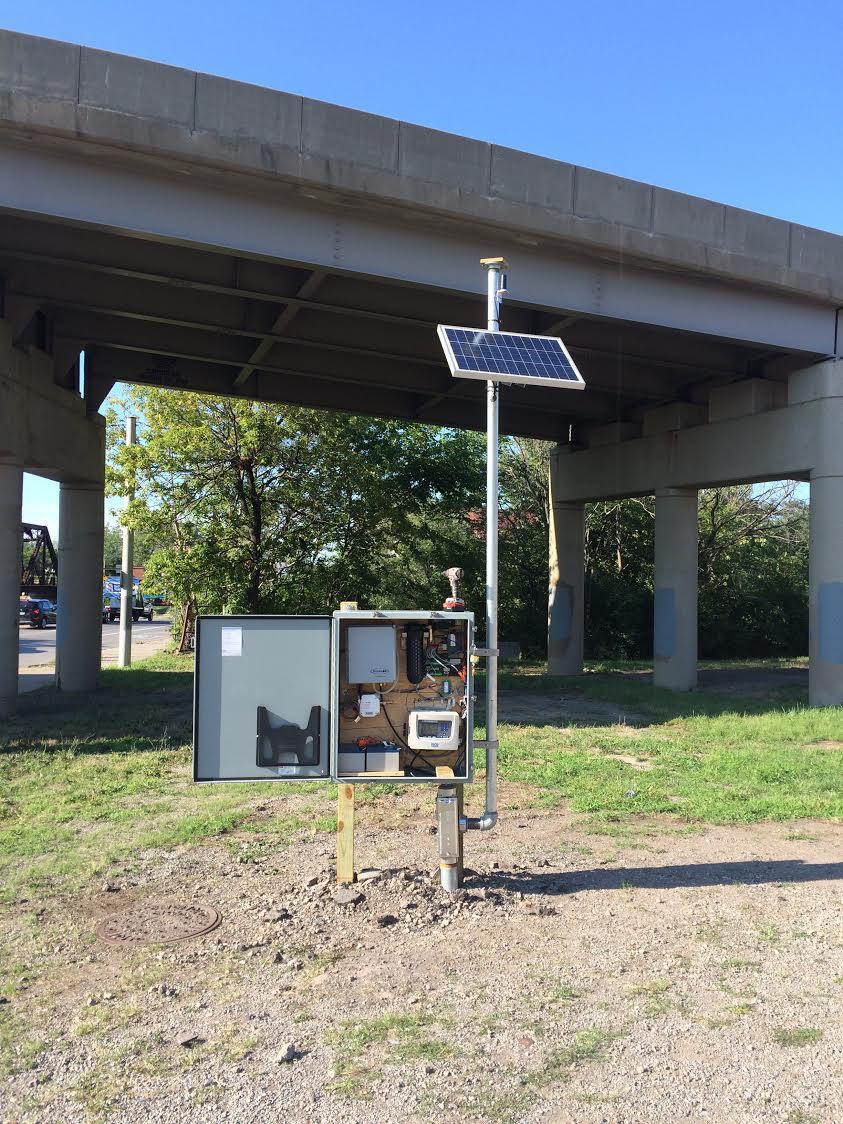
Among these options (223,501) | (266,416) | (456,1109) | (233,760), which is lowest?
(456,1109)

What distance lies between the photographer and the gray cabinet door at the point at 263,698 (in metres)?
5.50

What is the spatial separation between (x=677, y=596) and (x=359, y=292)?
8.84 m

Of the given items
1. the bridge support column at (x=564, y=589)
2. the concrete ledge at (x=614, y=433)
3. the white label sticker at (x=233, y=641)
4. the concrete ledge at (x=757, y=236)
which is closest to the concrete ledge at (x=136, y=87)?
the white label sticker at (x=233, y=641)

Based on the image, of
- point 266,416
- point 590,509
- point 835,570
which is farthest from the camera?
point 590,509

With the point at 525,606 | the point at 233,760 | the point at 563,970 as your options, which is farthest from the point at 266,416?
the point at 563,970

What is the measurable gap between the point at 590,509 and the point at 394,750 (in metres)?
23.3

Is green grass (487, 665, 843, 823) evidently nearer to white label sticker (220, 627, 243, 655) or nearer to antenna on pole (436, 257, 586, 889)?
antenna on pole (436, 257, 586, 889)

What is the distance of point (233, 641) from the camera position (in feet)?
18.2

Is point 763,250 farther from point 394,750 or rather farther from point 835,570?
point 394,750

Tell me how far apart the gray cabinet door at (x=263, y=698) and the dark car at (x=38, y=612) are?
146 ft

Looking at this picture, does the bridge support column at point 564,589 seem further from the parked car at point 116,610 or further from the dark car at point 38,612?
the parked car at point 116,610

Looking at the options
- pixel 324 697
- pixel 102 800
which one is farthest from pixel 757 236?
pixel 102 800

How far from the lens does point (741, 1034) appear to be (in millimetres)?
3893

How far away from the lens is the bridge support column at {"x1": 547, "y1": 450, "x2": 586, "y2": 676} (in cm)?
2212
